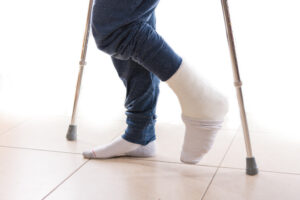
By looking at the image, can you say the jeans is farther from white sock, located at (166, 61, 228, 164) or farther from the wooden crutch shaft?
the wooden crutch shaft

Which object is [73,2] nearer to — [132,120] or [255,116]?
[255,116]

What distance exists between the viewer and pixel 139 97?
133cm


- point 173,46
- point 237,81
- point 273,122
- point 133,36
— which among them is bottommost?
point 273,122

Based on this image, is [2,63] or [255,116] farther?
[2,63]

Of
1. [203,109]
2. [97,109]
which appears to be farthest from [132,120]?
[97,109]

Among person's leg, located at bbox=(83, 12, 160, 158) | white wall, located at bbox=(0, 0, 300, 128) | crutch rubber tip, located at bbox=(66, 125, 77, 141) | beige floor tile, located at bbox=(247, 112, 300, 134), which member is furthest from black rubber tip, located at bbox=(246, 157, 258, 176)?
white wall, located at bbox=(0, 0, 300, 128)

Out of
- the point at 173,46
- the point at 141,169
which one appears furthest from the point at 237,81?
the point at 173,46

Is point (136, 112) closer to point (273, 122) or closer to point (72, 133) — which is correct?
point (72, 133)

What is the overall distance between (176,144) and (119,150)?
21cm

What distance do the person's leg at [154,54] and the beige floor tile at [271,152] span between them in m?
0.21

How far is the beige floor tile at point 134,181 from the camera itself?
115 cm

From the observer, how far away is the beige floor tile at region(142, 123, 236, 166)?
1.40 meters

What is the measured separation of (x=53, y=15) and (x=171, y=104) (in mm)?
942

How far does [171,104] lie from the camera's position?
6.62 ft
